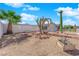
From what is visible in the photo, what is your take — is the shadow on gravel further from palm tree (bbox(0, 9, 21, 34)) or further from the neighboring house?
palm tree (bbox(0, 9, 21, 34))

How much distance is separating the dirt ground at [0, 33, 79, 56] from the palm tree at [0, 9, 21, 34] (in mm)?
376

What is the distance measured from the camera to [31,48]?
496 centimetres

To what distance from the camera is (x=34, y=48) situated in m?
4.95

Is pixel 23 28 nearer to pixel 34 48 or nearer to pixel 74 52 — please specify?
pixel 34 48

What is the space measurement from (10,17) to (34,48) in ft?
2.75

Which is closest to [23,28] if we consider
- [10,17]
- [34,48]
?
[10,17]

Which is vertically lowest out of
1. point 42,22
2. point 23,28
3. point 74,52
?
point 74,52

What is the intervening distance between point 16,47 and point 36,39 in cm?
46

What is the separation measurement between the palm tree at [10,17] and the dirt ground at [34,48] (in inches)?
14.8

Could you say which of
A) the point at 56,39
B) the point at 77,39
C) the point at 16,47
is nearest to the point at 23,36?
the point at 16,47

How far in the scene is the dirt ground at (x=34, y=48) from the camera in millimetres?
4905

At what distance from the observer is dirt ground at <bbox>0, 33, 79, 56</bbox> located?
491cm

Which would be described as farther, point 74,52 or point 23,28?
point 23,28

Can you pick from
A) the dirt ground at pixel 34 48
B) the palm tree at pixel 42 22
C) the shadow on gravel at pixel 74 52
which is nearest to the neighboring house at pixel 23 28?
the palm tree at pixel 42 22
